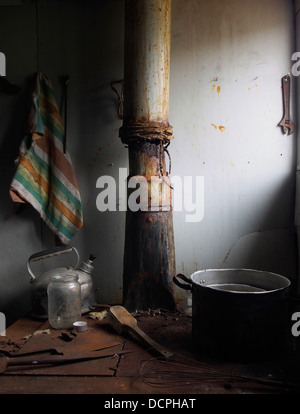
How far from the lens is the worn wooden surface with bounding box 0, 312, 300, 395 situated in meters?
1.01

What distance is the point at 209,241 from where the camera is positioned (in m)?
1.99

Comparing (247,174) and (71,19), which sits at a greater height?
(71,19)

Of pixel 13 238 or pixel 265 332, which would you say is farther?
pixel 13 238

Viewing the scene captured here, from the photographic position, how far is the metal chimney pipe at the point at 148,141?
5.42ft

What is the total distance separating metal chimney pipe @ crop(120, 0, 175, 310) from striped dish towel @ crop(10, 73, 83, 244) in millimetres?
410

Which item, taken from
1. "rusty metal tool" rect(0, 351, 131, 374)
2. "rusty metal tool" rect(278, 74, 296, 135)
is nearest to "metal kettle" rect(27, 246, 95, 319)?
"rusty metal tool" rect(0, 351, 131, 374)

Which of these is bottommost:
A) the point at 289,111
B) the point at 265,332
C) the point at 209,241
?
the point at 265,332

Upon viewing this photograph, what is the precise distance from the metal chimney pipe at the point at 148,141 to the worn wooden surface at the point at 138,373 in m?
0.31

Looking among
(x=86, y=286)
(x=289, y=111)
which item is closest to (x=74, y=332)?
(x=86, y=286)

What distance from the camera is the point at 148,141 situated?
1.68 metres

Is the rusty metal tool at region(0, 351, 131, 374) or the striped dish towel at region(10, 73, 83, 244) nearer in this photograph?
the rusty metal tool at region(0, 351, 131, 374)

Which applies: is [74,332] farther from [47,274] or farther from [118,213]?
[118,213]

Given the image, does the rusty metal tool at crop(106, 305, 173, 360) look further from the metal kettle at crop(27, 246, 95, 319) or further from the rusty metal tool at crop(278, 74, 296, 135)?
the rusty metal tool at crop(278, 74, 296, 135)
